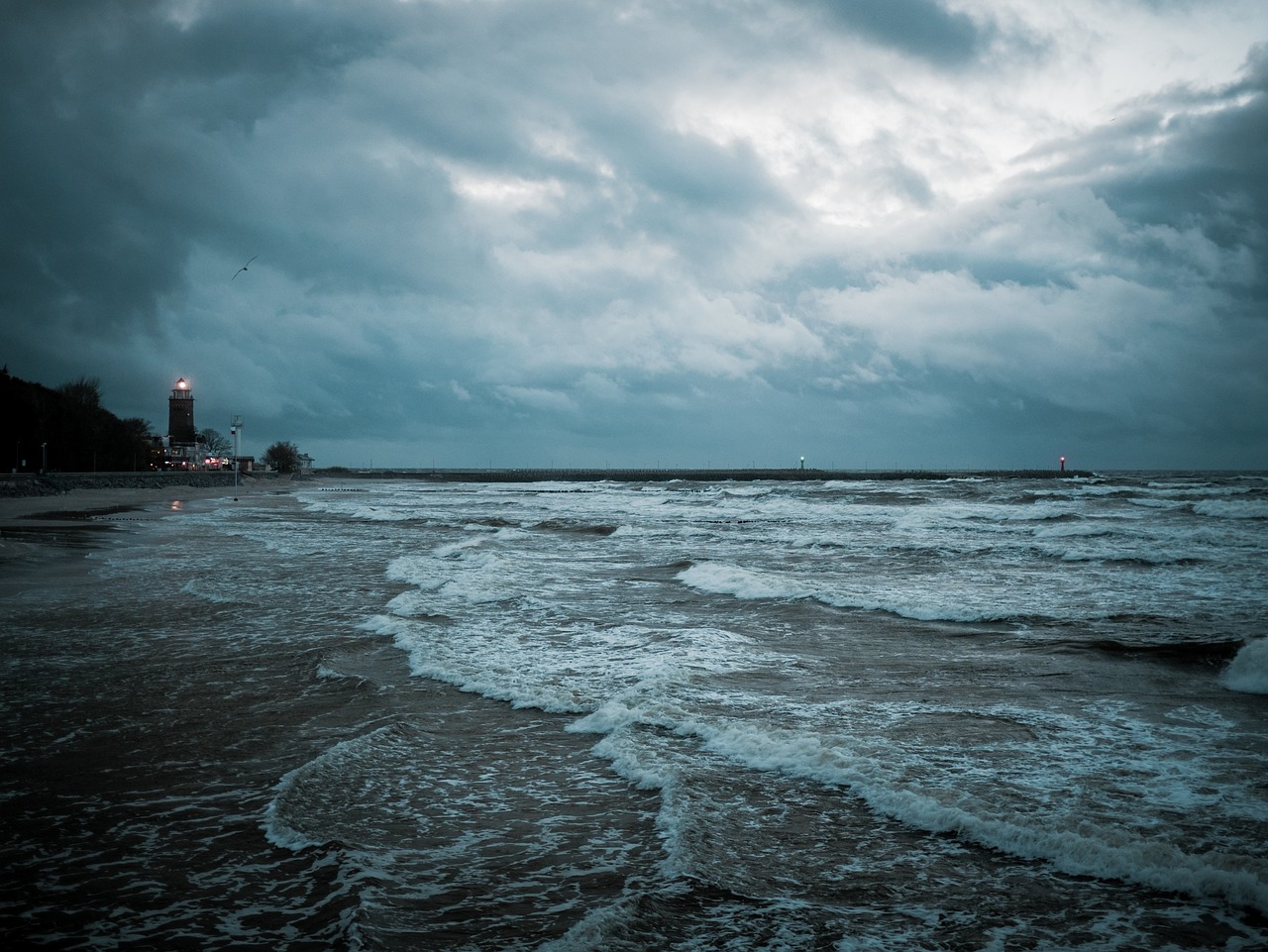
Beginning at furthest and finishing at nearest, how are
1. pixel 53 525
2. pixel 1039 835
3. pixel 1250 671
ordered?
pixel 53 525, pixel 1250 671, pixel 1039 835

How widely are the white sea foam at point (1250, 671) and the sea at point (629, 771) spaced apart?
0.13 feet

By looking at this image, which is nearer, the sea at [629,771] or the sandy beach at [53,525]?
the sea at [629,771]

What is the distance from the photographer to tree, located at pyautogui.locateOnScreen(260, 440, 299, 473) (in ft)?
488

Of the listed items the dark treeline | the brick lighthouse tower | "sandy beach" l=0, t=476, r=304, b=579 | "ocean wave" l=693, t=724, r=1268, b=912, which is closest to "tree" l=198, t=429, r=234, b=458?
the brick lighthouse tower

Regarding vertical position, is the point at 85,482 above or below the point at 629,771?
above

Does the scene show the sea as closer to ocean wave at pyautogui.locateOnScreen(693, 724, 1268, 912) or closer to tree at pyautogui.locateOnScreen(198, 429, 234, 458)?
ocean wave at pyautogui.locateOnScreen(693, 724, 1268, 912)

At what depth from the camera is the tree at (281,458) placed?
148875 mm

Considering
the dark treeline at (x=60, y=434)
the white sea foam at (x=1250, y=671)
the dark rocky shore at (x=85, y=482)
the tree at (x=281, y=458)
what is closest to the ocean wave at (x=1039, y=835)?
the white sea foam at (x=1250, y=671)

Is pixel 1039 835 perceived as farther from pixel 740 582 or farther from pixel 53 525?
pixel 53 525

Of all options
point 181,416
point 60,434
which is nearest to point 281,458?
point 181,416

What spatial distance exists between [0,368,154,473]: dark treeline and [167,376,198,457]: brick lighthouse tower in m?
43.8

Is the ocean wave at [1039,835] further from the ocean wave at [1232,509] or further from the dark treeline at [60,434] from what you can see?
the dark treeline at [60,434]

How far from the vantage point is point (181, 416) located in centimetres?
15062

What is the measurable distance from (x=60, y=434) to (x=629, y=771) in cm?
9835
